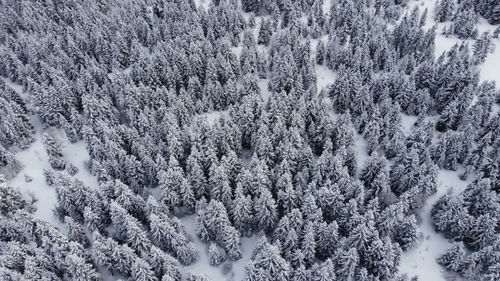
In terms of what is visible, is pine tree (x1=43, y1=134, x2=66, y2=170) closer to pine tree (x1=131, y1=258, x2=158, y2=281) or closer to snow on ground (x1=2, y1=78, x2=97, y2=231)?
snow on ground (x1=2, y1=78, x2=97, y2=231)

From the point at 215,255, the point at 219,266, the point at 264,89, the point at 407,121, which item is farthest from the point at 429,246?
the point at 264,89

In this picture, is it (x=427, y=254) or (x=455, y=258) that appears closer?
(x=455, y=258)

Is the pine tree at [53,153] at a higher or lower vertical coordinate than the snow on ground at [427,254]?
higher

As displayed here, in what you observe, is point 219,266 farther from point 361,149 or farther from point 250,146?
point 361,149

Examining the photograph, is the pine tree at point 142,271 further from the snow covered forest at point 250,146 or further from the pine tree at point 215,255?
the pine tree at point 215,255

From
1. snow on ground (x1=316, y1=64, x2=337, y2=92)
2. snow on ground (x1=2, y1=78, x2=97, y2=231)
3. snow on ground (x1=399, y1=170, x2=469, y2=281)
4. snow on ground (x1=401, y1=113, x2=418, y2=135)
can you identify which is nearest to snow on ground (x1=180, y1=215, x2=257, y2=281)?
snow on ground (x1=2, y1=78, x2=97, y2=231)

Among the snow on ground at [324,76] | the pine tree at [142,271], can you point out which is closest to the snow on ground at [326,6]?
Result: the snow on ground at [324,76]
